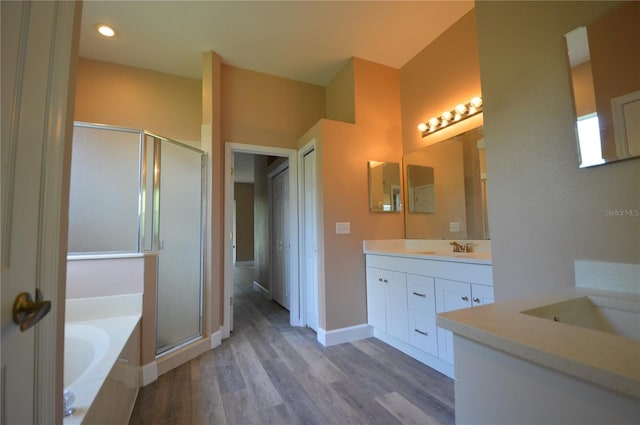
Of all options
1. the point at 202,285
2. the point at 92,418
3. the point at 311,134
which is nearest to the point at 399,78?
the point at 311,134

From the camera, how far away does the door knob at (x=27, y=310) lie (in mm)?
497

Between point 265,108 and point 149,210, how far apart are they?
1742 mm

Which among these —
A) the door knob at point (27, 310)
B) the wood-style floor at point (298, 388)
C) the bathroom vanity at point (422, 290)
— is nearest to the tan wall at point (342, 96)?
the bathroom vanity at point (422, 290)

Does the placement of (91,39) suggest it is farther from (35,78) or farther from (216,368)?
(216,368)

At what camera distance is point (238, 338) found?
109 inches

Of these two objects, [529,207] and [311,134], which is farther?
[311,134]

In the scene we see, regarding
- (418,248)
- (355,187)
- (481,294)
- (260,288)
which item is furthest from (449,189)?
(260,288)

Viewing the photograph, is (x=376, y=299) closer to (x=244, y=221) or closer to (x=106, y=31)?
(x=106, y=31)

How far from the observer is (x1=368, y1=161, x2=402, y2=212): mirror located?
2.84 m

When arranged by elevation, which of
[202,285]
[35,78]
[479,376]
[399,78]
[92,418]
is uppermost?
[399,78]

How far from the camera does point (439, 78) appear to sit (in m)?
2.65

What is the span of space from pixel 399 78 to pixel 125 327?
3.57 metres

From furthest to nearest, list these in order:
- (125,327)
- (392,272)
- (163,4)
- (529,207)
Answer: (392,272)
(163,4)
(125,327)
(529,207)

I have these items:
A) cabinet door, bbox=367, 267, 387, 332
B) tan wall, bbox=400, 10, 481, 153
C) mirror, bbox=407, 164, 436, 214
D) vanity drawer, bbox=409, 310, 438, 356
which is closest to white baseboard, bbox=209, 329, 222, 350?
cabinet door, bbox=367, 267, 387, 332
